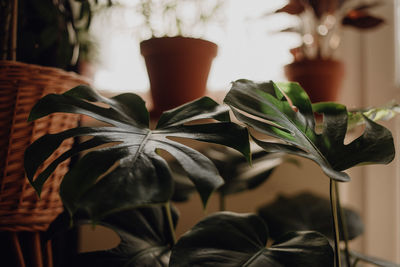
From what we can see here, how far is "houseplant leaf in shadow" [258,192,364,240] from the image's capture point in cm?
88

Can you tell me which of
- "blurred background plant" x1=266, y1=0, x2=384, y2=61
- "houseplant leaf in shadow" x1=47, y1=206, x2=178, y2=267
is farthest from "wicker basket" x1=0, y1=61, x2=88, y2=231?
"blurred background plant" x1=266, y1=0, x2=384, y2=61

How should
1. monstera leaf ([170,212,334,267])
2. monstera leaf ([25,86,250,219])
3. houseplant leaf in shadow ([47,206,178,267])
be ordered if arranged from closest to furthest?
1. monstera leaf ([25,86,250,219])
2. monstera leaf ([170,212,334,267])
3. houseplant leaf in shadow ([47,206,178,267])

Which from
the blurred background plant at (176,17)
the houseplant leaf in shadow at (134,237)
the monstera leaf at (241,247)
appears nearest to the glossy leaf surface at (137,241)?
the houseplant leaf in shadow at (134,237)

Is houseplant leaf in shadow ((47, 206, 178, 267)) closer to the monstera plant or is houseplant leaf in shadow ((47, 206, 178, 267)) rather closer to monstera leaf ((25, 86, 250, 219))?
the monstera plant

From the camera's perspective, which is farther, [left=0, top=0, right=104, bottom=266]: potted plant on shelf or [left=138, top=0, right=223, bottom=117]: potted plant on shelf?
[left=138, top=0, right=223, bottom=117]: potted plant on shelf

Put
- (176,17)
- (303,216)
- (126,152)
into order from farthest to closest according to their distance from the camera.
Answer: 1. (176,17)
2. (303,216)
3. (126,152)

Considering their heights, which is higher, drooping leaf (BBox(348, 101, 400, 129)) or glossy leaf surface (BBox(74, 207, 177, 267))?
drooping leaf (BBox(348, 101, 400, 129))

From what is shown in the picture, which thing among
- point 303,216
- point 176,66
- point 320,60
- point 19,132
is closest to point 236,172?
point 303,216

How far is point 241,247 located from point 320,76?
73 centimetres

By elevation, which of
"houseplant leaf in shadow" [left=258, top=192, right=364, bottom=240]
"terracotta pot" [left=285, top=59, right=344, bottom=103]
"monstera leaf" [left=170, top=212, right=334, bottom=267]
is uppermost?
"terracotta pot" [left=285, top=59, right=344, bottom=103]

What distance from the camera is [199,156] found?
401 mm

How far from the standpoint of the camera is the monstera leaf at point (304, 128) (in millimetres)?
457

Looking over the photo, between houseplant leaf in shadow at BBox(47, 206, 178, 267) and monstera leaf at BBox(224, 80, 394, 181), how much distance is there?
0.29 m

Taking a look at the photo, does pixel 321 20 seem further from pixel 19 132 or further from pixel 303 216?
pixel 19 132
